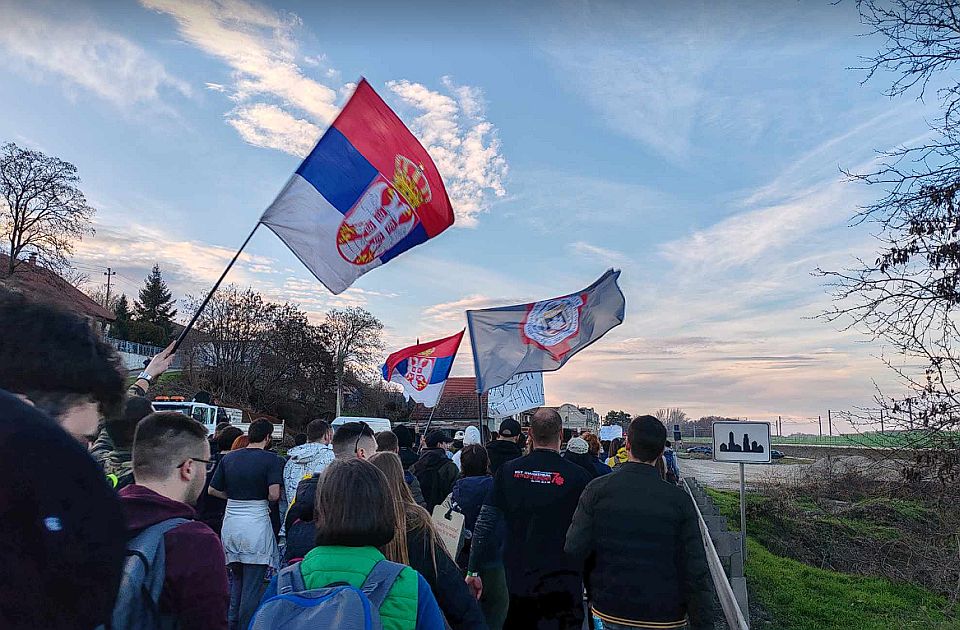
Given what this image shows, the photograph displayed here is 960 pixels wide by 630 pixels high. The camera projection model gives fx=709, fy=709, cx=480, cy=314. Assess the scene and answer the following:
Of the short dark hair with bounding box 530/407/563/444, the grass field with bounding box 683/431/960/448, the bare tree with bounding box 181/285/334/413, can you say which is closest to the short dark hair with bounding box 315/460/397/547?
the short dark hair with bounding box 530/407/563/444


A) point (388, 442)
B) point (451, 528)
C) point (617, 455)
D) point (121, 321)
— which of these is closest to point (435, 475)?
point (388, 442)

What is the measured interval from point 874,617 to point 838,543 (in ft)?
29.5

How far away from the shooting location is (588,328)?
34.9 ft

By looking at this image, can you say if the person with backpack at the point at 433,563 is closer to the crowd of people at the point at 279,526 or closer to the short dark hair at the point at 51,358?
the crowd of people at the point at 279,526

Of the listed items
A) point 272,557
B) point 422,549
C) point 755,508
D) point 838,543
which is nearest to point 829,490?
point 755,508

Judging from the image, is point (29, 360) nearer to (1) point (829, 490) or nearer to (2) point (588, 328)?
(2) point (588, 328)

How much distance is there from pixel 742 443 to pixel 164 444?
10.1m

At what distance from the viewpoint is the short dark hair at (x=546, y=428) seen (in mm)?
5082

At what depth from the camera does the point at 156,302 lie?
74.9 meters

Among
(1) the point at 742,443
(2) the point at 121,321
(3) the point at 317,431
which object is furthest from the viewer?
(2) the point at 121,321

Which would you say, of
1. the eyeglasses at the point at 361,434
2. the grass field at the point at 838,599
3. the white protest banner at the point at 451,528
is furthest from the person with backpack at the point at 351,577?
the grass field at the point at 838,599

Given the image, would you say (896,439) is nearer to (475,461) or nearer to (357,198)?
(475,461)

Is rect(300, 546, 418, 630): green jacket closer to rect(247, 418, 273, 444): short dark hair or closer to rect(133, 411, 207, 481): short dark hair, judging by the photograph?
rect(133, 411, 207, 481): short dark hair

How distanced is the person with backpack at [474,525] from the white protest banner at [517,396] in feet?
25.1
